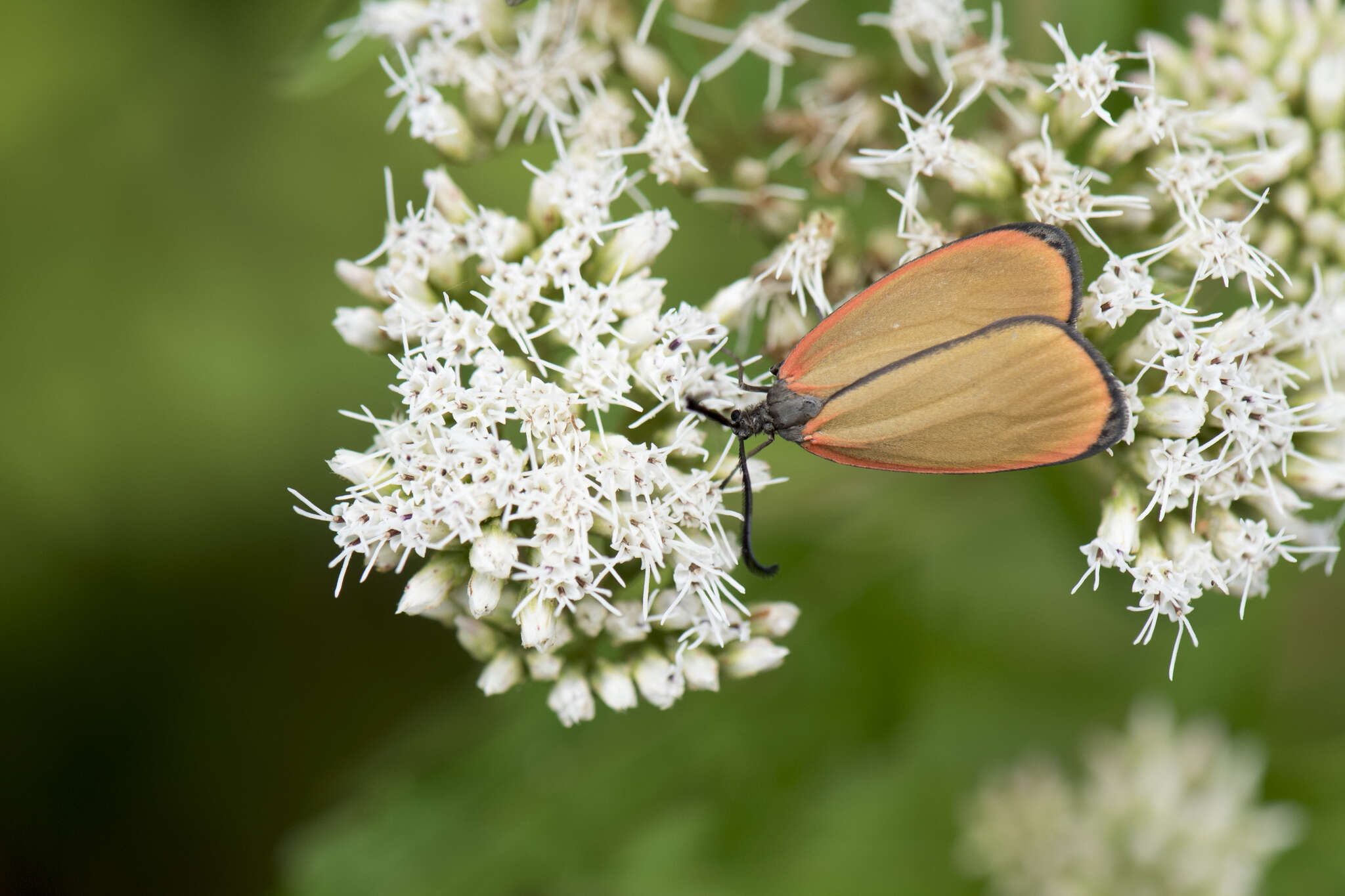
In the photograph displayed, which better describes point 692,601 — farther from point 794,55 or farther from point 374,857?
point 794,55

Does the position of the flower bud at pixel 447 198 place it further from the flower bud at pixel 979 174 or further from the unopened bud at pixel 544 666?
the flower bud at pixel 979 174

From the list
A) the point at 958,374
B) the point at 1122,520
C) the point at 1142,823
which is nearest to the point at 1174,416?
the point at 1122,520

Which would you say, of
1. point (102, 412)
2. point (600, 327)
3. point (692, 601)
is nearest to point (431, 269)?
point (600, 327)

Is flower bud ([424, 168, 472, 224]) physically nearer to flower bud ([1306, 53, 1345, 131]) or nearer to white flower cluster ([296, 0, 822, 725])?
white flower cluster ([296, 0, 822, 725])

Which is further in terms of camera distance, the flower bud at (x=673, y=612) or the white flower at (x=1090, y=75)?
the white flower at (x=1090, y=75)

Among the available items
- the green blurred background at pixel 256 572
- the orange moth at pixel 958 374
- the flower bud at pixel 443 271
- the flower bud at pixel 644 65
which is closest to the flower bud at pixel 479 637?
the orange moth at pixel 958 374
